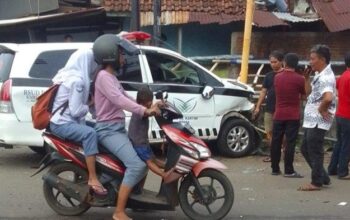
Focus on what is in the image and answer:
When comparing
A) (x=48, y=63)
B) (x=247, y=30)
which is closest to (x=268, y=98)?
(x=247, y=30)

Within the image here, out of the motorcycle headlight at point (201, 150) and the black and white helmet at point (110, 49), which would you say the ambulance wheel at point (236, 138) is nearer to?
the motorcycle headlight at point (201, 150)

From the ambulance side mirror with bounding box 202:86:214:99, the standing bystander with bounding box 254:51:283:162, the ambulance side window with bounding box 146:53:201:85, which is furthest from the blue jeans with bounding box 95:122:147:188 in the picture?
the standing bystander with bounding box 254:51:283:162

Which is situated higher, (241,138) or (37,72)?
(37,72)

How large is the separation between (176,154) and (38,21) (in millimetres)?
11590

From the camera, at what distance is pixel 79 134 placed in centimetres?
649

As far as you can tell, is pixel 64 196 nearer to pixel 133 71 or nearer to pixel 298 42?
pixel 133 71

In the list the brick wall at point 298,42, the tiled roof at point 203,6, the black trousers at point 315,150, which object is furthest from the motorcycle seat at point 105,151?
the brick wall at point 298,42

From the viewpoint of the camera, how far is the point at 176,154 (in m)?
6.49

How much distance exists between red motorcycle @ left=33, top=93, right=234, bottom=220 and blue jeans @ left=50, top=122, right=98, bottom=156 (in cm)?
7

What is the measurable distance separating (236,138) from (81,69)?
14.9 ft

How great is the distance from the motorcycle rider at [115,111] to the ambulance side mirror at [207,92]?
12.9ft

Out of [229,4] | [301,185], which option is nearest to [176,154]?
[301,185]

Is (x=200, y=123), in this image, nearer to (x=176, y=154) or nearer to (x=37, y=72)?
(x=37, y=72)

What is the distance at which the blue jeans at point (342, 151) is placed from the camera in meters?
8.87
